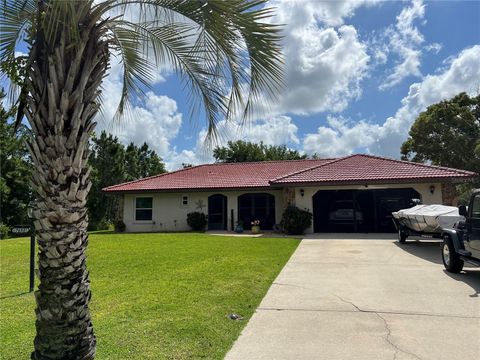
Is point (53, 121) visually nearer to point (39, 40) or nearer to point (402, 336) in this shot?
point (39, 40)

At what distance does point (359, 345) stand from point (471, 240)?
196 inches

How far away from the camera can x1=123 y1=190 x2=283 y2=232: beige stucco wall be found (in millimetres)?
23656

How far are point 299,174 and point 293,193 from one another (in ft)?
4.00

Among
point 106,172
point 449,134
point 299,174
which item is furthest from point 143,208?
point 449,134

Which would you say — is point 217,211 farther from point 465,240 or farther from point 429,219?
point 465,240

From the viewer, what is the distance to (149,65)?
5039mm

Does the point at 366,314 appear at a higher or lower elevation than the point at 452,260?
lower

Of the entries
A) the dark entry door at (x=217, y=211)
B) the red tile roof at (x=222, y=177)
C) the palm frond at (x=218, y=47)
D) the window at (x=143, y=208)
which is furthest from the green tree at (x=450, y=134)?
the palm frond at (x=218, y=47)

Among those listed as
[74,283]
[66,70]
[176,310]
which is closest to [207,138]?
[66,70]

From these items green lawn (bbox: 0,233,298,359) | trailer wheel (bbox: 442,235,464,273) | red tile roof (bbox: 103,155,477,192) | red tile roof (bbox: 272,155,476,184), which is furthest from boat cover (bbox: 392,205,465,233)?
red tile roof (bbox: 103,155,477,192)

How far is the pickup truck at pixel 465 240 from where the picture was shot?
26.0 feet

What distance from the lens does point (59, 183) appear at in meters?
3.36

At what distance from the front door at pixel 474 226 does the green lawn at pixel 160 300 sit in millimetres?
4289

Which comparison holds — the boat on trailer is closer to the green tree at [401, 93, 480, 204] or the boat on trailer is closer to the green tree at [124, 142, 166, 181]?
the green tree at [401, 93, 480, 204]
